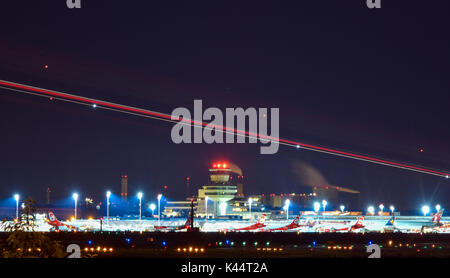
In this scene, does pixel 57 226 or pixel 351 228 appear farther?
pixel 57 226

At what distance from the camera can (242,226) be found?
115m

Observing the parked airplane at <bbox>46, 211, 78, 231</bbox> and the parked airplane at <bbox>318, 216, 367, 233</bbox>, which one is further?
the parked airplane at <bbox>46, 211, 78, 231</bbox>

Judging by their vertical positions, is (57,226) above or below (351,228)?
above

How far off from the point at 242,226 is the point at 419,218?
281 ft

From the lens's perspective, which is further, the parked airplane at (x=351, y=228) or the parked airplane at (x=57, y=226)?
the parked airplane at (x=57, y=226)

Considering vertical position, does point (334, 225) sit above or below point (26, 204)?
below
